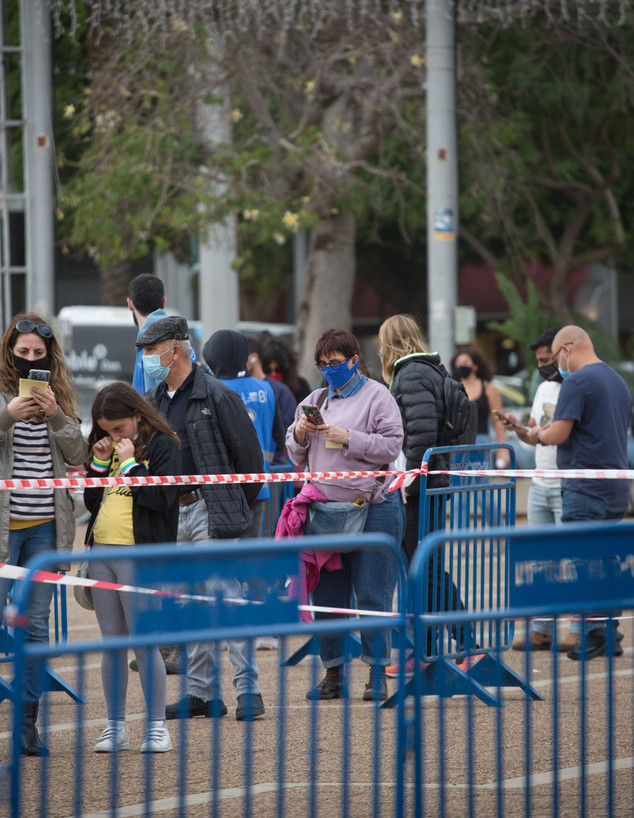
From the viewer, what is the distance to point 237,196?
14805 mm

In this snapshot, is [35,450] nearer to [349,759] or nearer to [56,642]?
[56,642]

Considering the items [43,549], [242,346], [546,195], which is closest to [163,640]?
[43,549]

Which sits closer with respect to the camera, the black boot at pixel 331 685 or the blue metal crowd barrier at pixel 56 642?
the blue metal crowd barrier at pixel 56 642

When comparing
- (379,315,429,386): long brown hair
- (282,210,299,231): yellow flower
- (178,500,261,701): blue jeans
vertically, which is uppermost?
(282,210,299,231): yellow flower

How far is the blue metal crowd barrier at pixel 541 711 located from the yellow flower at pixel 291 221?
322 inches

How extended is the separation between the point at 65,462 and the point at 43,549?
42 centimetres

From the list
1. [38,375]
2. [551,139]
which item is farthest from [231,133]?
[38,375]

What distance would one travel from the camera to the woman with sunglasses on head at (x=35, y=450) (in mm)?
5512

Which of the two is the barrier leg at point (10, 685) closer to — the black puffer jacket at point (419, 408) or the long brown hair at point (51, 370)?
the long brown hair at point (51, 370)

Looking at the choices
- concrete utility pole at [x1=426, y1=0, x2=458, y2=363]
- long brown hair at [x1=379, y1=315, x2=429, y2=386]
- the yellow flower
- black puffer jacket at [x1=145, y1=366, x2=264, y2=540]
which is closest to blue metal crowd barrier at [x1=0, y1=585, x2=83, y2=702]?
black puffer jacket at [x1=145, y1=366, x2=264, y2=540]

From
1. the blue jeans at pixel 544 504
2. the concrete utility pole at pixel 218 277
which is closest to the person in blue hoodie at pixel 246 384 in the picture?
the blue jeans at pixel 544 504

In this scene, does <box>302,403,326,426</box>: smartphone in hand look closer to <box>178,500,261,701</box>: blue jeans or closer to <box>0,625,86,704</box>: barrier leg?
<box>178,500,261,701</box>: blue jeans

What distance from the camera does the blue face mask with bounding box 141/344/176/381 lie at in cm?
614

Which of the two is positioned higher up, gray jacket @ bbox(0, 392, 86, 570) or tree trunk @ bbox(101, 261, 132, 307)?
tree trunk @ bbox(101, 261, 132, 307)
